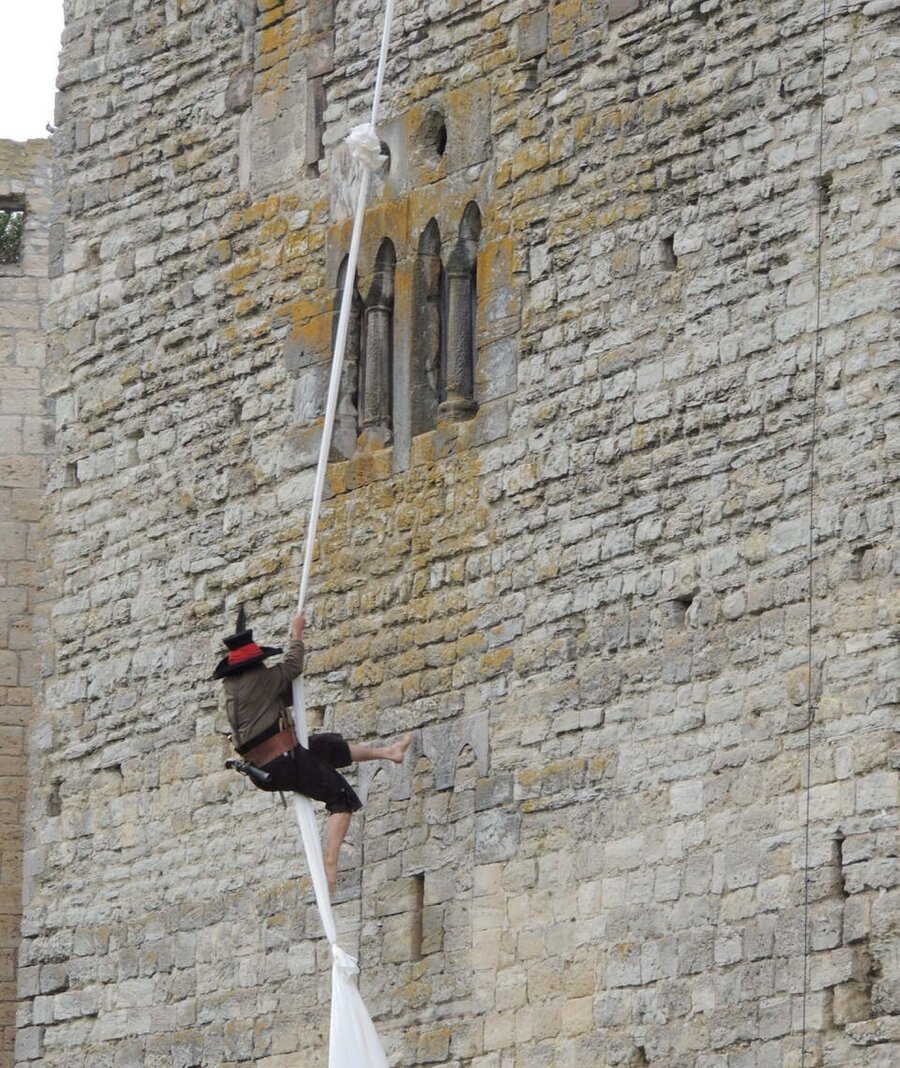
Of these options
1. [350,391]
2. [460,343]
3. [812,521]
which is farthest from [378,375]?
[812,521]

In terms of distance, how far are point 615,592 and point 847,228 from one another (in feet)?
5.70

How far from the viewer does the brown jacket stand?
14508mm

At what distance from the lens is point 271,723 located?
14.5 m

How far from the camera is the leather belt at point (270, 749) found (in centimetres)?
1451

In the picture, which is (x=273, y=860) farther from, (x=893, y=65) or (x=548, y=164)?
(x=893, y=65)

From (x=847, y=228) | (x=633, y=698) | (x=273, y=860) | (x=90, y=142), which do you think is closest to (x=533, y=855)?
(x=633, y=698)

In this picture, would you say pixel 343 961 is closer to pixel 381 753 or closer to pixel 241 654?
pixel 381 753

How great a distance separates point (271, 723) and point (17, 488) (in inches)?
230

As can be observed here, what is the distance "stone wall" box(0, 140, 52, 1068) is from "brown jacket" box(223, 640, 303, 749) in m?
4.81

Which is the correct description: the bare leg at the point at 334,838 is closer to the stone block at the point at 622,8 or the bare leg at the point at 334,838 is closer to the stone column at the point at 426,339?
the stone column at the point at 426,339

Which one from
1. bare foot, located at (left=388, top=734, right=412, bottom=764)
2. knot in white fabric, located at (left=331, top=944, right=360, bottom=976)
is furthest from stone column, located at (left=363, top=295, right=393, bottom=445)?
knot in white fabric, located at (left=331, top=944, right=360, bottom=976)

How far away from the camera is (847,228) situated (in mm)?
13117

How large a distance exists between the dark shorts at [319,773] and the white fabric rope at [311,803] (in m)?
0.06

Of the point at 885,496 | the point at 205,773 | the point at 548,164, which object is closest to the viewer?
the point at 885,496
